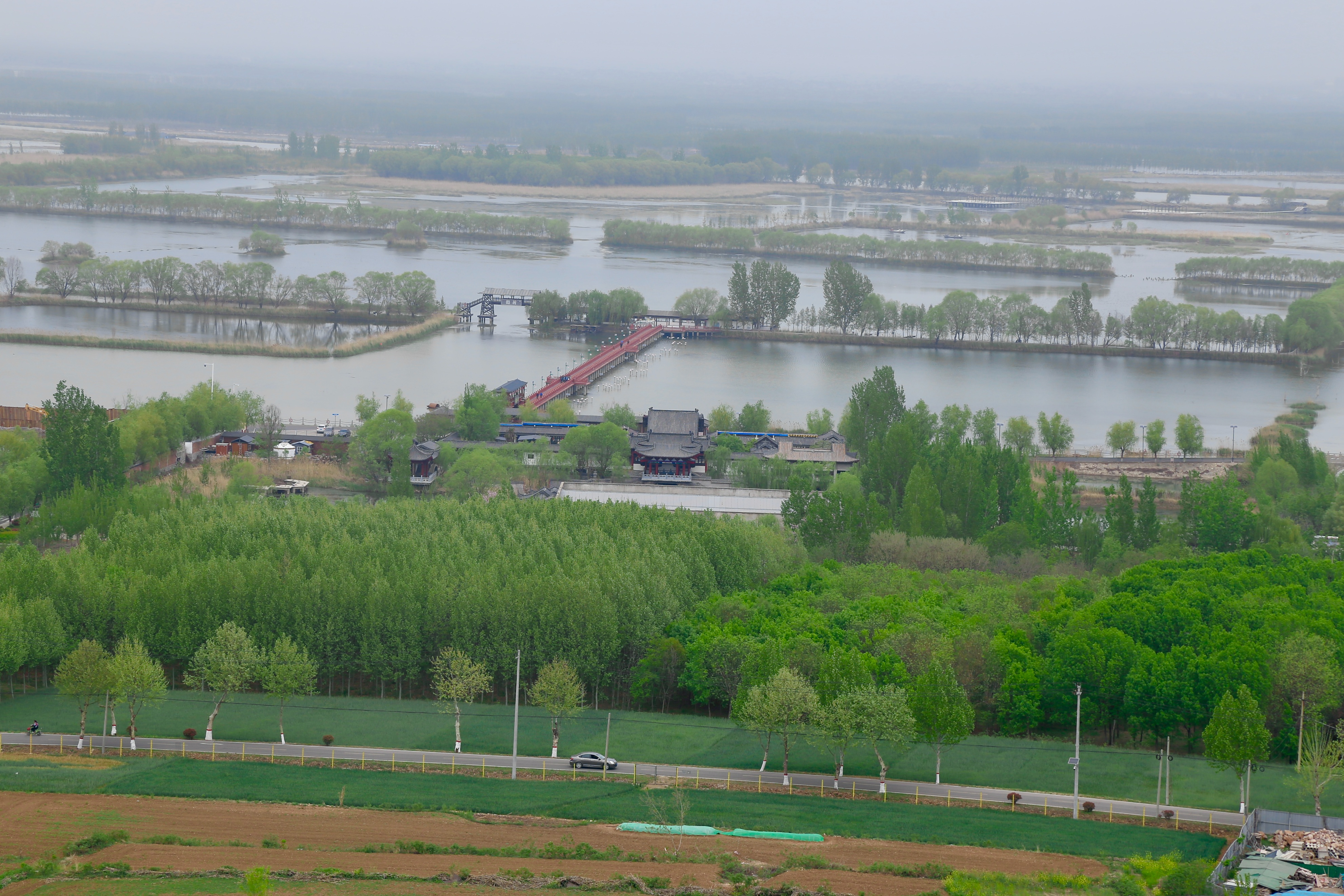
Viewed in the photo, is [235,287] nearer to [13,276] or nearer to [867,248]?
[13,276]

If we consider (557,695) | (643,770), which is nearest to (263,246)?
(557,695)

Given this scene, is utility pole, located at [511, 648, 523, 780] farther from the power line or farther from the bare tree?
the bare tree

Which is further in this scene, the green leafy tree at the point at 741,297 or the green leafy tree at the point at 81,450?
the green leafy tree at the point at 741,297

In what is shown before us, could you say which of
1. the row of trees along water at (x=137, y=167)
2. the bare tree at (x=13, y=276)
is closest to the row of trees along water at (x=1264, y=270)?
the bare tree at (x=13, y=276)

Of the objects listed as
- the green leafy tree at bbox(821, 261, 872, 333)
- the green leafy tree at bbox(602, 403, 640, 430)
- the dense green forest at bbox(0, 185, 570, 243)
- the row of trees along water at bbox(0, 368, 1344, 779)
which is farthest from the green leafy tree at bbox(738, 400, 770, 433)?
the dense green forest at bbox(0, 185, 570, 243)

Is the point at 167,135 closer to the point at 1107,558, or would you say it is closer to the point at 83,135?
the point at 83,135

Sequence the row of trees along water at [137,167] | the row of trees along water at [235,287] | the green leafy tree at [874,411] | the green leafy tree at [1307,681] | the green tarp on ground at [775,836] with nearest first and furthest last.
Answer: the green tarp on ground at [775,836], the green leafy tree at [1307,681], the green leafy tree at [874,411], the row of trees along water at [235,287], the row of trees along water at [137,167]

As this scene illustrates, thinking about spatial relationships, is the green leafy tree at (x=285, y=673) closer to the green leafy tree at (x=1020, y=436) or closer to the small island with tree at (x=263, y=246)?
the green leafy tree at (x=1020, y=436)
